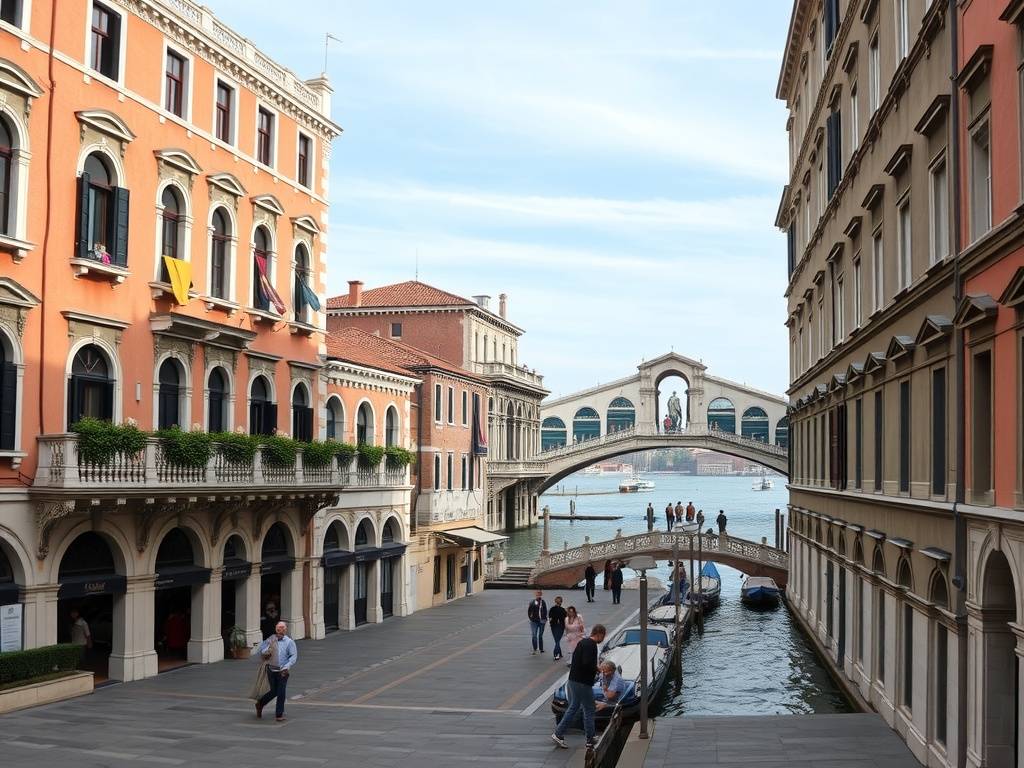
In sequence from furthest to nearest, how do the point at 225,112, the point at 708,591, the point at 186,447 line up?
the point at 708,591, the point at 225,112, the point at 186,447

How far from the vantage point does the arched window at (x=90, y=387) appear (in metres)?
22.2

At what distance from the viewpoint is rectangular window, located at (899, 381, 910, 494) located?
60.1ft

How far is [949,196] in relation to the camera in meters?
15.1

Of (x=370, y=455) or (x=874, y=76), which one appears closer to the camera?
(x=874, y=76)

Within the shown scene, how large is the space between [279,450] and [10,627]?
889 cm

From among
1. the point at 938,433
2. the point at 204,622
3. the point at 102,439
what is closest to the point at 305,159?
the point at 102,439

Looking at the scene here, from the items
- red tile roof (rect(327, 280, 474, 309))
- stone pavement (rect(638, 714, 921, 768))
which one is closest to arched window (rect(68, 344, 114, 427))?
stone pavement (rect(638, 714, 921, 768))

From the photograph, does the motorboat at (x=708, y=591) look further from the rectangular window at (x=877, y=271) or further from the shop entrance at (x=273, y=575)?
the rectangular window at (x=877, y=271)

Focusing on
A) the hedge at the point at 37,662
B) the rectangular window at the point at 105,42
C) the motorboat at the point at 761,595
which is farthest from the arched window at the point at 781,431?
the hedge at the point at 37,662

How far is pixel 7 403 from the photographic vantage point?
2048 centimetres

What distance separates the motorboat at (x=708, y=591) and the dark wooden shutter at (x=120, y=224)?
23.6 metres

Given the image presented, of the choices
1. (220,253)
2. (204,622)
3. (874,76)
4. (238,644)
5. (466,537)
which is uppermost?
(874,76)

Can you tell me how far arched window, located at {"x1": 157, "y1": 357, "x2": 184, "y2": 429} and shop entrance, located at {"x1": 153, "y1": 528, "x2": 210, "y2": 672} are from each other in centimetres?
253

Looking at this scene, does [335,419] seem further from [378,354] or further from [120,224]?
[120,224]
